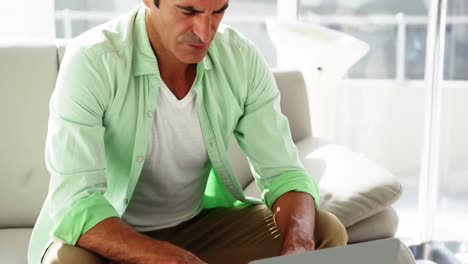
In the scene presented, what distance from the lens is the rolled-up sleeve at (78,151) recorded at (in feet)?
4.59

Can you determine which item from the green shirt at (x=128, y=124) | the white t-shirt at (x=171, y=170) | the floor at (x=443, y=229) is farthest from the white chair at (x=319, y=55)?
the white t-shirt at (x=171, y=170)

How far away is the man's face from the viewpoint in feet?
4.89

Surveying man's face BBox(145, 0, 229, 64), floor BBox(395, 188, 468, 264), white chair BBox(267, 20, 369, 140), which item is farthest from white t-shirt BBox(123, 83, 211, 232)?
floor BBox(395, 188, 468, 264)

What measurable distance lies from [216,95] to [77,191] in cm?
41

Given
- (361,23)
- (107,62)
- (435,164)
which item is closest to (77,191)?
(107,62)

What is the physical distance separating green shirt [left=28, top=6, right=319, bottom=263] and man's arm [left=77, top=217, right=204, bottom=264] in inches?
A: 0.7

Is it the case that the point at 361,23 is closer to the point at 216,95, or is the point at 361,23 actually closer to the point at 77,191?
the point at 216,95

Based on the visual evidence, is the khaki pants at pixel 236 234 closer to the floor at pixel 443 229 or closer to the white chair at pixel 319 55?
the white chair at pixel 319 55

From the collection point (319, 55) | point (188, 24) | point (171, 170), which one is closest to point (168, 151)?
point (171, 170)

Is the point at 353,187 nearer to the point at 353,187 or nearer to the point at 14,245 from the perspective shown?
the point at 353,187

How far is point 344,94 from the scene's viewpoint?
337cm

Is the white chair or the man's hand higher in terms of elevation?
the white chair

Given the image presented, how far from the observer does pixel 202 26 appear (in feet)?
4.93

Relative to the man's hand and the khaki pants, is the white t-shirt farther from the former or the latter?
the man's hand
